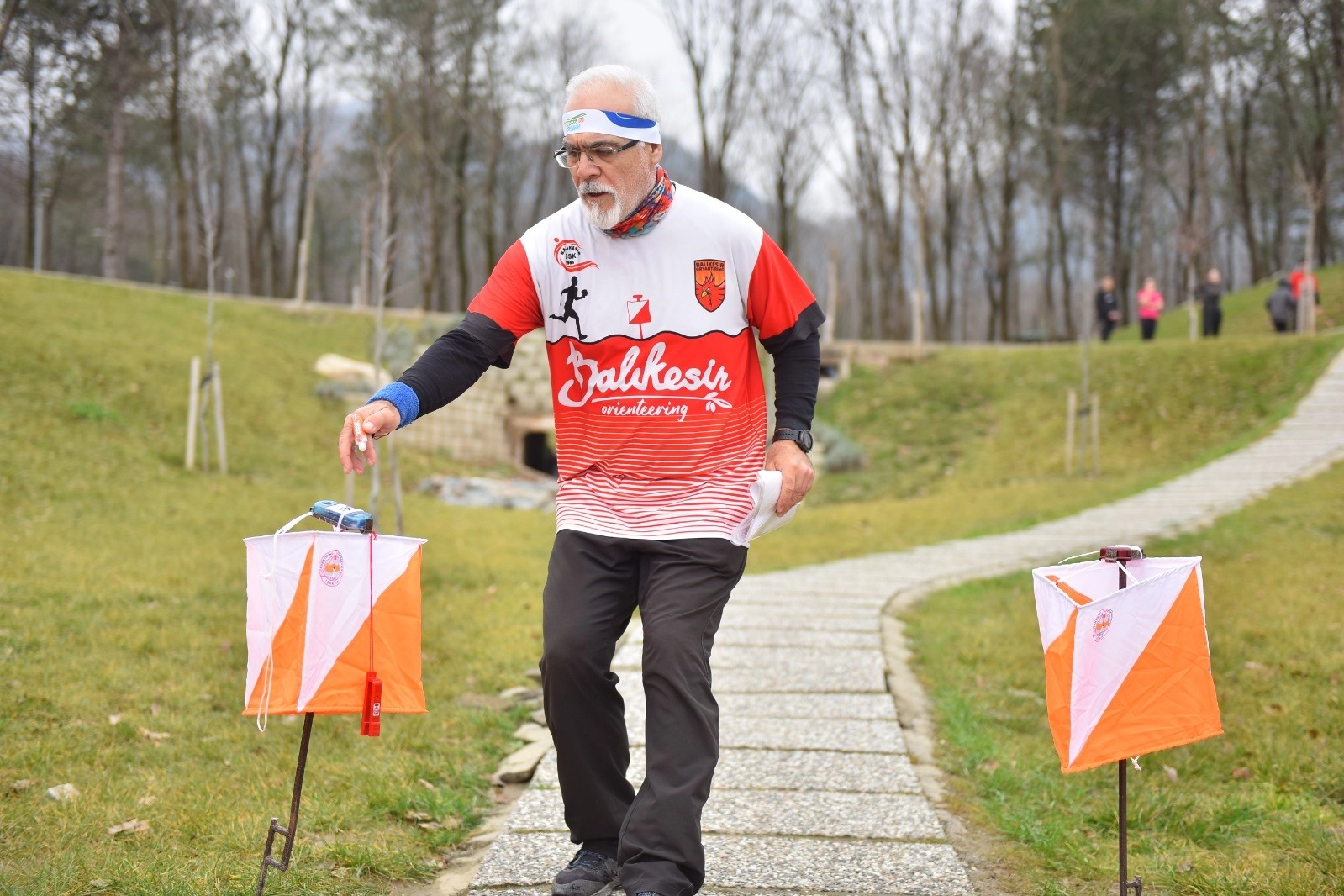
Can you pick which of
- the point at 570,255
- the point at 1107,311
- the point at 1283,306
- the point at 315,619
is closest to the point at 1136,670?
the point at 570,255

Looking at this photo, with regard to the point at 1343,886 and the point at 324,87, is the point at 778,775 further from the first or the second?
the point at 324,87

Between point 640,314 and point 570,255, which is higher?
point 570,255

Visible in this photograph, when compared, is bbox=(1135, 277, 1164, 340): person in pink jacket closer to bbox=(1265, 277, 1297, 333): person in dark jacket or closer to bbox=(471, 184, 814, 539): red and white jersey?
bbox=(1265, 277, 1297, 333): person in dark jacket

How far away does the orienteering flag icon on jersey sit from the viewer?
3.16m

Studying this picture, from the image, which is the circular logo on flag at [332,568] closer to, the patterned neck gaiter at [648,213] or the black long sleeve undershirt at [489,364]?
the black long sleeve undershirt at [489,364]

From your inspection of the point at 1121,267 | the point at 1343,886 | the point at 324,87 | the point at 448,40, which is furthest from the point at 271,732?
the point at 1121,267

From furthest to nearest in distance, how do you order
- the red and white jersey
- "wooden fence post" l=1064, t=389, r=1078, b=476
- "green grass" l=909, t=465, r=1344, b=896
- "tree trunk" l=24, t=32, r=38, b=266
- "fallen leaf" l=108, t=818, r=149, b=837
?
"tree trunk" l=24, t=32, r=38, b=266 → "wooden fence post" l=1064, t=389, r=1078, b=476 → "fallen leaf" l=108, t=818, r=149, b=837 → "green grass" l=909, t=465, r=1344, b=896 → the red and white jersey

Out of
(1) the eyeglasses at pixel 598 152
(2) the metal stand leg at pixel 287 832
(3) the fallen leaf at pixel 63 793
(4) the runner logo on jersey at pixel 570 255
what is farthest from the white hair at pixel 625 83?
(3) the fallen leaf at pixel 63 793

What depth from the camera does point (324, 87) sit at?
3888 cm

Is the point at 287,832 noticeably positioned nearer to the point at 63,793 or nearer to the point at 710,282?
the point at 63,793

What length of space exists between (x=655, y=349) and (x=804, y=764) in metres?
2.21

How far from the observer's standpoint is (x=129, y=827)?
3646 mm

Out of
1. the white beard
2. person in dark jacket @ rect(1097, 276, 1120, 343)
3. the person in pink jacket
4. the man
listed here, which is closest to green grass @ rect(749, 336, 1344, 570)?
person in dark jacket @ rect(1097, 276, 1120, 343)

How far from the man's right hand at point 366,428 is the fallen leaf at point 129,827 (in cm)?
164
